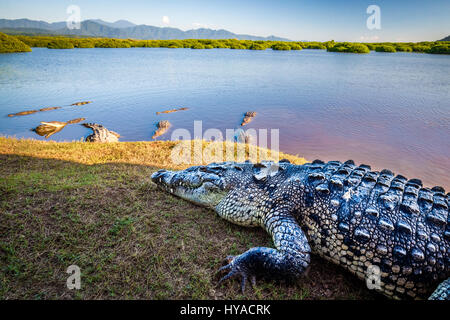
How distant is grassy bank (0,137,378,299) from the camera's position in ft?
8.89

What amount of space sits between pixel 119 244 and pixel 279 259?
2199 millimetres

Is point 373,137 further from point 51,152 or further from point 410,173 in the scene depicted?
Result: point 51,152

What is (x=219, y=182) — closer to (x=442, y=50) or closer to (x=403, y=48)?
(x=442, y=50)

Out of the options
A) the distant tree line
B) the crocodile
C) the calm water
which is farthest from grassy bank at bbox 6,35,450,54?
the crocodile

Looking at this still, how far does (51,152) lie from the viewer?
677 centimetres

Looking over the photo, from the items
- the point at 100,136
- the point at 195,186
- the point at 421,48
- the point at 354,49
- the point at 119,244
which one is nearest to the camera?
the point at 119,244

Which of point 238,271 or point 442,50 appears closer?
point 238,271

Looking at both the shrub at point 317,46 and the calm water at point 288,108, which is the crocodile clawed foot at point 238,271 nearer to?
the calm water at point 288,108

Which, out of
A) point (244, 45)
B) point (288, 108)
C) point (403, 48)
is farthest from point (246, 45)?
point (288, 108)

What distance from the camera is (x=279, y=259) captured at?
2.85 m

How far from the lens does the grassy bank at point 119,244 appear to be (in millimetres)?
2711

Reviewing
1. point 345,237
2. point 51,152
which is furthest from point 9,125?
point 345,237
